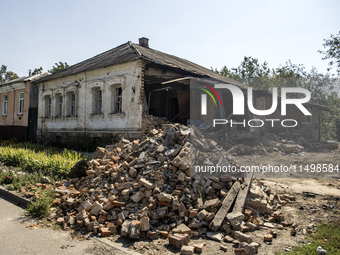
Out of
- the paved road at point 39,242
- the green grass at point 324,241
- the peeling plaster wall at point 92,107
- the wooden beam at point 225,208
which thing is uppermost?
the peeling plaster wall at point 92,107

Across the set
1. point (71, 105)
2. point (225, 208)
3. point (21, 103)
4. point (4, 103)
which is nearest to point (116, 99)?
point (71, 105)

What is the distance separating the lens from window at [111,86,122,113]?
14.2 metres

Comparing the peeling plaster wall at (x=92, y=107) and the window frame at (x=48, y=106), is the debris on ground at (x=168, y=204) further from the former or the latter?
the window frame at (x=48, y=106)

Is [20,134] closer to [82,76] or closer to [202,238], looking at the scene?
[82,76]

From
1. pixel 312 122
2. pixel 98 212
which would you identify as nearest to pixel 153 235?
pixel 98 212

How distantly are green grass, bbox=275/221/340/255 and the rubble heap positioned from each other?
0.76 m

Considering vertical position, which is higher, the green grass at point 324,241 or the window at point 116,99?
the window at point 116,99

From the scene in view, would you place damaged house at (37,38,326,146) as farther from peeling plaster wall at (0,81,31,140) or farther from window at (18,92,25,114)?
window at (18,92,25,114)

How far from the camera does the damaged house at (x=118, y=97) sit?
12680 mm

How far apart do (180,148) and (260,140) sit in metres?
10.5

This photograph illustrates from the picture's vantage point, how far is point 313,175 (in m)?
9.73

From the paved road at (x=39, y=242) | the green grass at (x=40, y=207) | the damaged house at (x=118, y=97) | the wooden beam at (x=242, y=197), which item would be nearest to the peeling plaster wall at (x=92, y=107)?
the damaged house at (x=118, y=97)

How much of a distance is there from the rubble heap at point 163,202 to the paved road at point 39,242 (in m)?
0.37

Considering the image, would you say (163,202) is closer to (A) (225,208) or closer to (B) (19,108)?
(A) (225,208)
